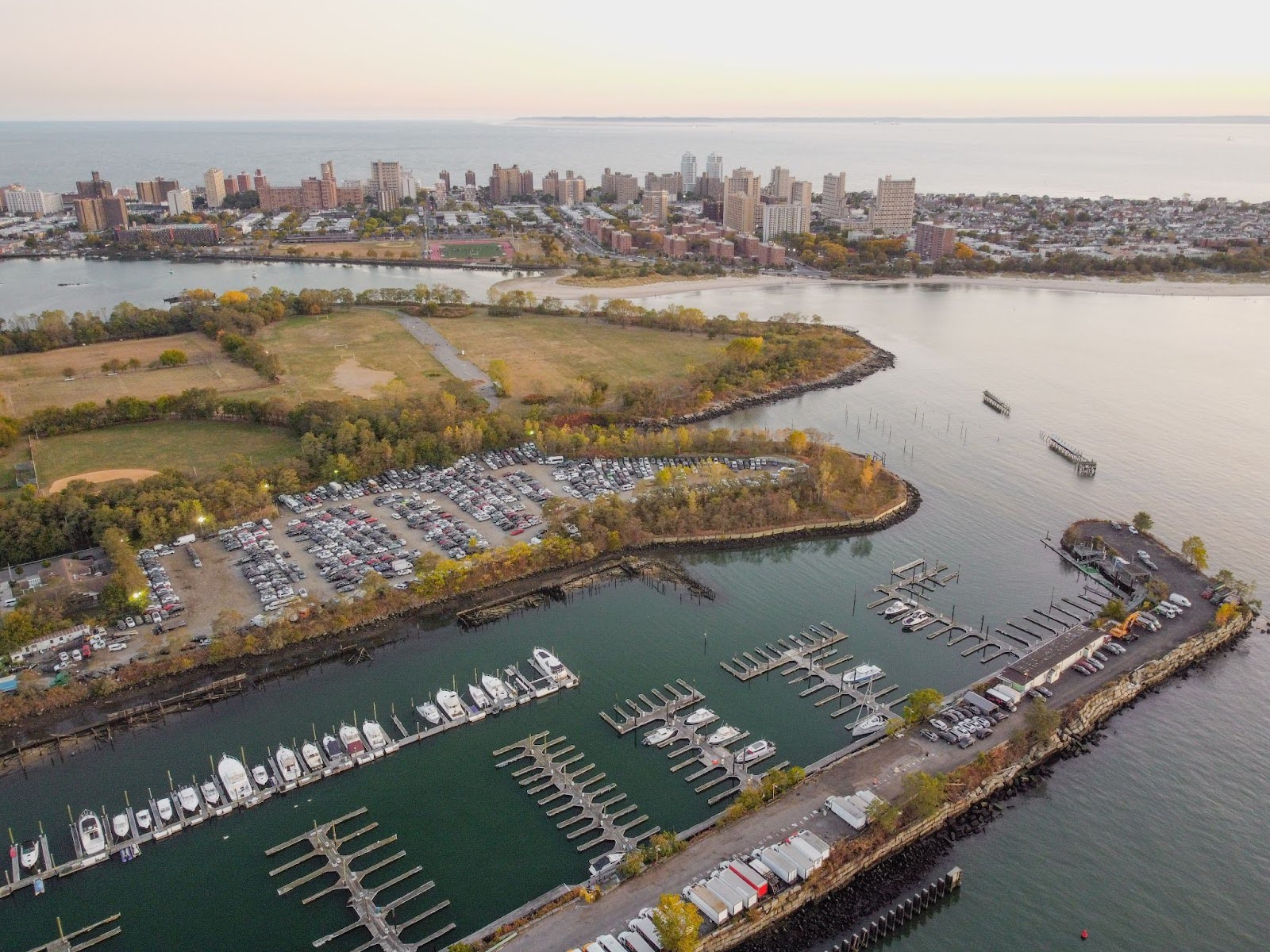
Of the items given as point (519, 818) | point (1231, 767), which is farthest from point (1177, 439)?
point (519, 818)

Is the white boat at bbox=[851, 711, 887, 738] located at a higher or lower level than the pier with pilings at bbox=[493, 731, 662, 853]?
higher

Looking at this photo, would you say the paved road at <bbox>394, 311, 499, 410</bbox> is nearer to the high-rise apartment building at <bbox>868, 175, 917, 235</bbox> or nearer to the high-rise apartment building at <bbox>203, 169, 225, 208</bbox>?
the high-rise apartment building at <bbox>868, 175, 917, 235</bbox>

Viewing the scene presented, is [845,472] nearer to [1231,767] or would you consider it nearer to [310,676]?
[1231,767]

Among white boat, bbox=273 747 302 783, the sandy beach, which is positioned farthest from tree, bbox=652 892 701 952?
the sandy beach

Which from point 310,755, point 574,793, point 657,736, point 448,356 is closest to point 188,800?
point 310,755

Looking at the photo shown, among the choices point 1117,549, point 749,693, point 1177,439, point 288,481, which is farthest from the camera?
point 1177,439

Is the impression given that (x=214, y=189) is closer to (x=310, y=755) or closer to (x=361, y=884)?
(x=310, y=755)
